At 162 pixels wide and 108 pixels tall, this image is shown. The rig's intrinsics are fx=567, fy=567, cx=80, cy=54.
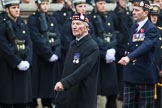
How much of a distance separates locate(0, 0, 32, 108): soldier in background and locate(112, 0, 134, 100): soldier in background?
2.36 m

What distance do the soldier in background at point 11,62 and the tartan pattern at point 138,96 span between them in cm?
161

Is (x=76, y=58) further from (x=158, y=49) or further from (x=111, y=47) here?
(x=111, y=47)

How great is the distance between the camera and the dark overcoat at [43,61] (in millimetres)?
9703

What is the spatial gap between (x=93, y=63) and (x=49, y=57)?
2.86m

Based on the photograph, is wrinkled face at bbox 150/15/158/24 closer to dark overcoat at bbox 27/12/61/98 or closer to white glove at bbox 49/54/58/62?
dark overcoat at bbox 27/12/61/98

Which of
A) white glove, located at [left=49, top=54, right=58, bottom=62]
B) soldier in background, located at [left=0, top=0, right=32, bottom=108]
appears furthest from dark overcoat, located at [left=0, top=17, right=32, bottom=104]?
white glove, located at [left=49, top=54, right=58, bottom=62]

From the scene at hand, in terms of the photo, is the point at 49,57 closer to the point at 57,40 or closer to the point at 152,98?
the point at 57,40

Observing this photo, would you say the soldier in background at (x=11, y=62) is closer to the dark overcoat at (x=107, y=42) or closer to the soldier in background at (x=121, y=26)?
the dark overcoat at (x=107, y=42)

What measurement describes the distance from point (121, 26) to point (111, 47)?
97 centimetres

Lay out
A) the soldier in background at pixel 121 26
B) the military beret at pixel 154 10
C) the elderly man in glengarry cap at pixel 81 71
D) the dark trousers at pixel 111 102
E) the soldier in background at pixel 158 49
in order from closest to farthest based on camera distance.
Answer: the elderly man in glengarry cap at pixel 81 71 → the soldier in background at pixel 158 49 → the military beret at pixel 154 10 → the dark trousers at pixel 111 102 → the soldier in background at pixel 121 26

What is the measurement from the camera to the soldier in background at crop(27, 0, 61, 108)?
969 cm

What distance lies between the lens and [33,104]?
1014cm

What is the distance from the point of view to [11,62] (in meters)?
8.73

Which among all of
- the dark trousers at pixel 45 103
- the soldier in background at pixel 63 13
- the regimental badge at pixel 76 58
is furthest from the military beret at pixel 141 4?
the dark trousers at pixel 45 103
